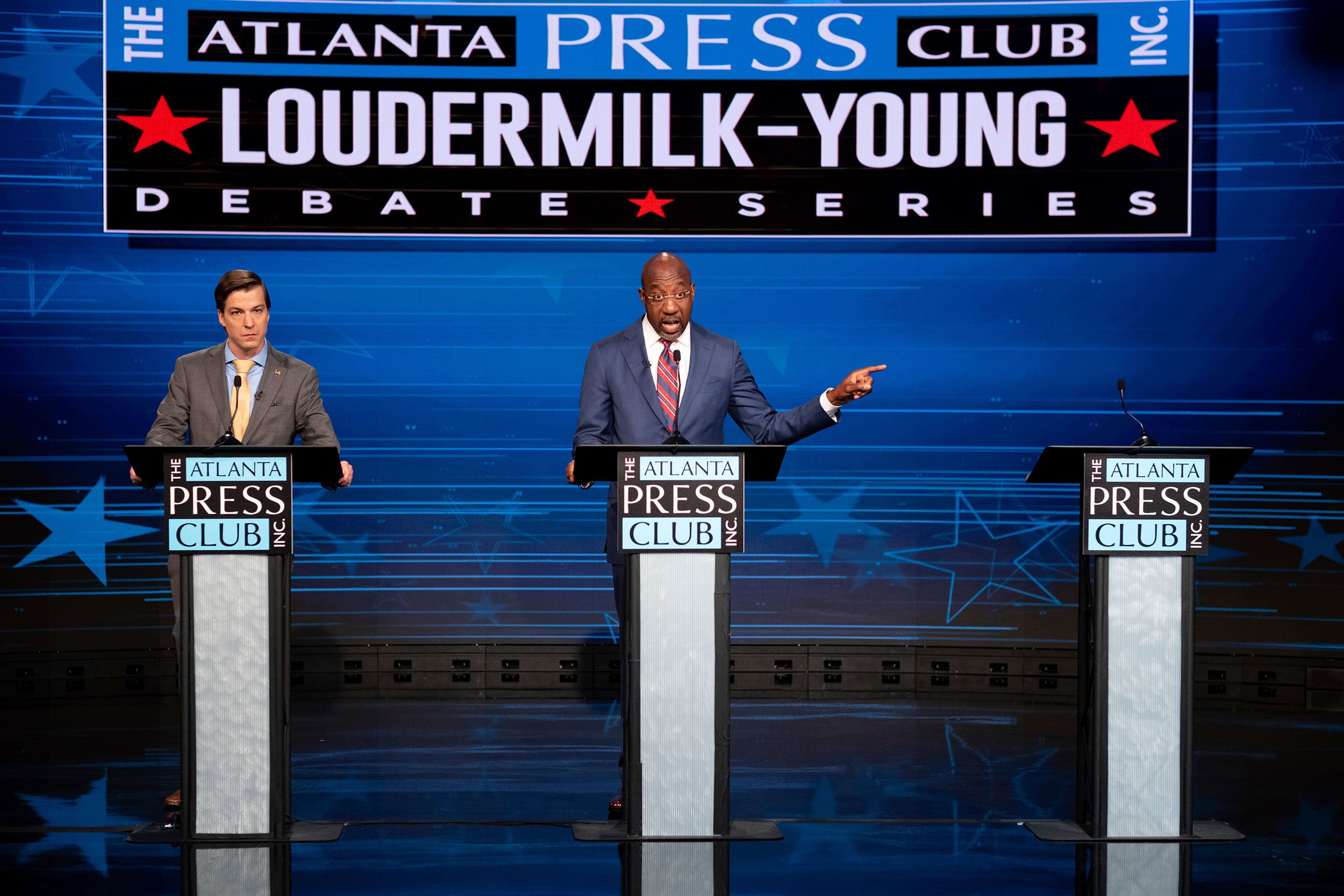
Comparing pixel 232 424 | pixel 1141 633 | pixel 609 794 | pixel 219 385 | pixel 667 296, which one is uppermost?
pixel 667 296

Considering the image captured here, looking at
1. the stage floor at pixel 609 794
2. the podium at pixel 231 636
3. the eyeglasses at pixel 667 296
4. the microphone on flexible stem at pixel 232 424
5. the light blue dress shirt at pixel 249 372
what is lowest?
the stage floor at pixel 609 794

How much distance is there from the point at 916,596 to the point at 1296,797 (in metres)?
2.26

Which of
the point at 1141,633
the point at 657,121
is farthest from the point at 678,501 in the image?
the point at 657,121

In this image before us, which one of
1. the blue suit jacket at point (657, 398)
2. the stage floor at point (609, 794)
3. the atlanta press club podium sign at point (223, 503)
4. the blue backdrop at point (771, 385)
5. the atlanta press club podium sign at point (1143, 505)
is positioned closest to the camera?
the stage floor at point (609, 794)

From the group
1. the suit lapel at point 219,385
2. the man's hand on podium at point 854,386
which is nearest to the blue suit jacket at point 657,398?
the man's hand on podium at point 854,386

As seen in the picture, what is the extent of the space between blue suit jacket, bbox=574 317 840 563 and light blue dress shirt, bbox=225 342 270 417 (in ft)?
2.86

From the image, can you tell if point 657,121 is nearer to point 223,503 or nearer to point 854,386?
point 854,386

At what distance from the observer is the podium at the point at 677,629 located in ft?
11.3

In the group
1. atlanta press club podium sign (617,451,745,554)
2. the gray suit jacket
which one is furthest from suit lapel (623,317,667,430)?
the gray suit jacket

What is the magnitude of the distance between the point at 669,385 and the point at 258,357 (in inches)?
43.9

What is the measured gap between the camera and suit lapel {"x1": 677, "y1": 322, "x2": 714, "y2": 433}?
405cm

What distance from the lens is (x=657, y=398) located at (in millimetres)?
4043

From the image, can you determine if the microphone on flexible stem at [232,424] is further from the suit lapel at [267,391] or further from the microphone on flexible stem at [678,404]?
the microphone on flexible stem at [678,404]

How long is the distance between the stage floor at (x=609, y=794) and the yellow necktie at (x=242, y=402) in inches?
41.0
